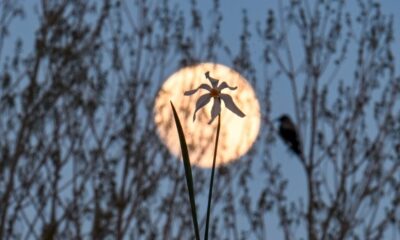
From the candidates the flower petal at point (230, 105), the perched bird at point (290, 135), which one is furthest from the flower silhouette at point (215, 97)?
the perched bird at point (290, 135)

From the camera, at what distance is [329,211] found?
704 centimetres

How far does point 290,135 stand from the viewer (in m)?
7.54

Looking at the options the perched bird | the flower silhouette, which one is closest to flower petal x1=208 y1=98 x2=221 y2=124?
the flower silhouette

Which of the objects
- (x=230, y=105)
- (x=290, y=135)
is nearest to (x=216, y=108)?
(x=230, y=105)

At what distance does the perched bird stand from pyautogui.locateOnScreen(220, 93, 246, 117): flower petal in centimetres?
613

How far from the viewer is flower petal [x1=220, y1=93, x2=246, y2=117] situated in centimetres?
131

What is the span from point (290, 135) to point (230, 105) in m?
6.24

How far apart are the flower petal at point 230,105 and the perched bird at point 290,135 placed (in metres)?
6.13

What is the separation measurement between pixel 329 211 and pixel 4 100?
2.69 m

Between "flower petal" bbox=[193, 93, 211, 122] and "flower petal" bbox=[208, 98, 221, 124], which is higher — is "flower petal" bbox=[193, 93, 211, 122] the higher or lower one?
the higher one

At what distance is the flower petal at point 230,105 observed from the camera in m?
1.31

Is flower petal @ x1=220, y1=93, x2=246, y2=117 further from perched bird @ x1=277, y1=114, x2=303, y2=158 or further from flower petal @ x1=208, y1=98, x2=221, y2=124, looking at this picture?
perched bird @ x1=277, y1=114, x2=303, y2=158

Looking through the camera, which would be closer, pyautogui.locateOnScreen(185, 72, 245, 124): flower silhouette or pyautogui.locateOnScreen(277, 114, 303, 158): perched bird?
pyautogui.locateOnScreen(185, 72, 245, 124): flower silhouette

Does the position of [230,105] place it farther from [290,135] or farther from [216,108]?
[290,135]
